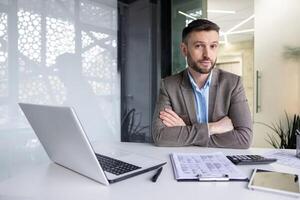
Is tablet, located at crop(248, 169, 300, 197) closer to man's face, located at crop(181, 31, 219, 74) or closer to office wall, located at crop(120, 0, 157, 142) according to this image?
man's face, located at crop(181, 31, 219, 74)

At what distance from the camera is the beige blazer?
1362 mm

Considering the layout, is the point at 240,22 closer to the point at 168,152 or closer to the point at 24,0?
the point at 24,0

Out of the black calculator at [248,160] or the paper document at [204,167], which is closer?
the paper document at [204,167]

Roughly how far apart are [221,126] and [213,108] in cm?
16

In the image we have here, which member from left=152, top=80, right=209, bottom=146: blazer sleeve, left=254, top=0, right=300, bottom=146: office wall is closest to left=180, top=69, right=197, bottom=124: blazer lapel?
left=152, top=80, right=209, bottom=146: blazer sleeve

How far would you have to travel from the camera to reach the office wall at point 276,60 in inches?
142

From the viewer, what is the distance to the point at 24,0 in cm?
213

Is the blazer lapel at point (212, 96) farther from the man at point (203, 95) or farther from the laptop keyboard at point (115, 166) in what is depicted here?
the laptop keyboard at point (115, 166)

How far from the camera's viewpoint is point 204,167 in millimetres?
884

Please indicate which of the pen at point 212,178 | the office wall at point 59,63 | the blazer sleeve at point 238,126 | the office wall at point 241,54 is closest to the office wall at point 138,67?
the office wall at point 59,63

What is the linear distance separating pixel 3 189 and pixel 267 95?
3.71 m

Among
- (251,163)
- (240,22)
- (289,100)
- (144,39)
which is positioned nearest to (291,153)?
(251,163)

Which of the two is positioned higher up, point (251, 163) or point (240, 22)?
point (240, 22)

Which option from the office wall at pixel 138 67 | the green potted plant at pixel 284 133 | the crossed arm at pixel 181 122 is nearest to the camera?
the crossed arm at pixel 181 122
